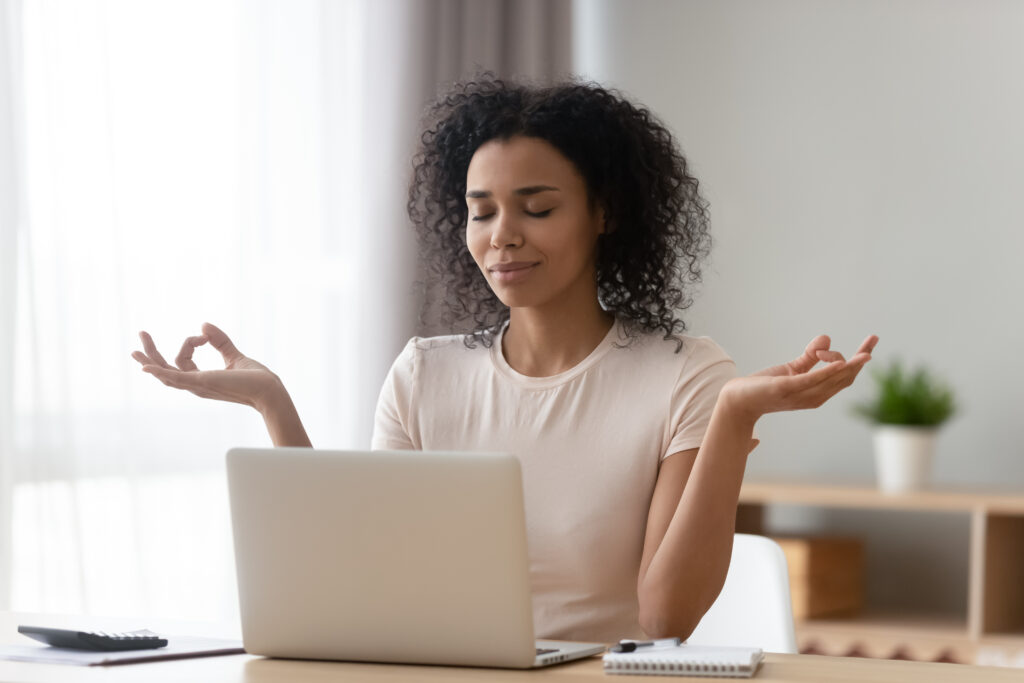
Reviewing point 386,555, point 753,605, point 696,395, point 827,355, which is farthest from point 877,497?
point 386,555

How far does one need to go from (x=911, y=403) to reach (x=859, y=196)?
643mm

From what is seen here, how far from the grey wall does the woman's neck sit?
1725mm

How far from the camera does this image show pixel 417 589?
122cm

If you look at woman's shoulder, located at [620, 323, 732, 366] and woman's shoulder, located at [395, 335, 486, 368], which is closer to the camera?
woman's shoulder, located at [620, 323, 732, 366]

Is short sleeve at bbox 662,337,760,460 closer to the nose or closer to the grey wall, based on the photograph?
the nose

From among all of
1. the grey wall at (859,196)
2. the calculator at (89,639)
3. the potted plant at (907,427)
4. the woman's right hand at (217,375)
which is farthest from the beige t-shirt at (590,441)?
the grey wall at (859,196)

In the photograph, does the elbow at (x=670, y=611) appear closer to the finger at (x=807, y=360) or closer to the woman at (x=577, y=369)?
the woman at (x=577, y=369)

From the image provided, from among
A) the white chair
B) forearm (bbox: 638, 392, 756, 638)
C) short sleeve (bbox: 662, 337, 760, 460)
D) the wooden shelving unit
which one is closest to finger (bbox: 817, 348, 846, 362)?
forearm (bbox: 638, 392, 756, 638)

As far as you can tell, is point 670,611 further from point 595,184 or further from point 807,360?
point 595,184

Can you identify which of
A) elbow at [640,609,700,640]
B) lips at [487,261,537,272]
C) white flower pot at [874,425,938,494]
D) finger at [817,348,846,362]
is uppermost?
lips at [487,261,537,272]

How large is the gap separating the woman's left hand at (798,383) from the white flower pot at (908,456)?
1766 mm

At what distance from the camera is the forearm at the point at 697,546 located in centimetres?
143

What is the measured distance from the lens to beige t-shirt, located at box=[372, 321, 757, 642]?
5.33ft

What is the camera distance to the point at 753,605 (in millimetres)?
1702
